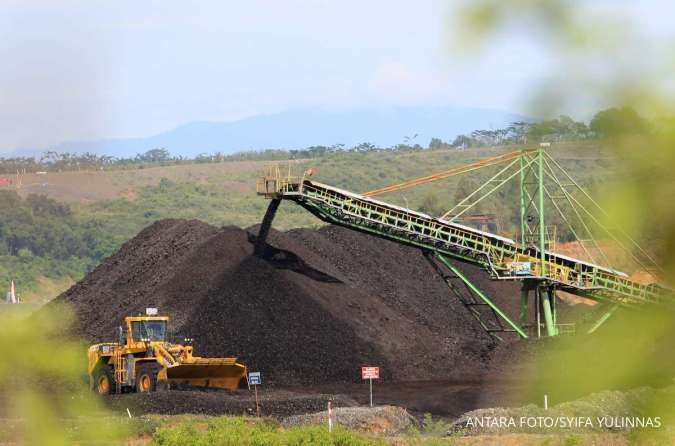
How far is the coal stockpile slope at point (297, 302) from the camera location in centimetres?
3975

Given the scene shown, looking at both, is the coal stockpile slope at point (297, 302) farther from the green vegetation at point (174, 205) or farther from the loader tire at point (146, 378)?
the green vegetation at point (174, 205)

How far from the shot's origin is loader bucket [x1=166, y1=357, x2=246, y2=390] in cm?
3344

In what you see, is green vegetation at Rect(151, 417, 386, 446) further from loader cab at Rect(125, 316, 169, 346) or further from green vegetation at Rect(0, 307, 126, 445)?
green vegetation at Rect(0, 307, 126, 445)

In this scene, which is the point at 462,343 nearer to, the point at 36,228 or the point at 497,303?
the point at 497,303

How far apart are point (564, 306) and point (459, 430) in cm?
3067

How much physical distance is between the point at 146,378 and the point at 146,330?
1.46 meters

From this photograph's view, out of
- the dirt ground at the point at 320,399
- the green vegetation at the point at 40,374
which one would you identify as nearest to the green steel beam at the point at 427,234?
the dirt ground at the point at 320,399

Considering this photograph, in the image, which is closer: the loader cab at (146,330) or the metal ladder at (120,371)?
the metal ladder at (120,371)

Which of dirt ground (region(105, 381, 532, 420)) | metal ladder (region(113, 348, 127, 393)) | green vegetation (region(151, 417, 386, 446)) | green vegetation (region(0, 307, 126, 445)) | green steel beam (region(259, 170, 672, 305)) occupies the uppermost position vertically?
green vegetation (region(0, 307, 126, 445))

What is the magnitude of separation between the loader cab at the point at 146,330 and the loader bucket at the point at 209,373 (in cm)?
118

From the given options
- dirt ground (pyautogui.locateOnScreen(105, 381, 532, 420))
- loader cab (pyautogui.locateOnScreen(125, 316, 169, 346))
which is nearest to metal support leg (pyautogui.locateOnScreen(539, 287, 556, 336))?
dirt ground (pyautogui.locateOnScreen(105, 381, 532, 420))

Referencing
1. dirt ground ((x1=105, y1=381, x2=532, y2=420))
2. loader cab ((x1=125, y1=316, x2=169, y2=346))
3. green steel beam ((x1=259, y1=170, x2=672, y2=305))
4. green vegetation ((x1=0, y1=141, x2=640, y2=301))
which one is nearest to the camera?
dirt ground ((x1=105, y1=381, x2=532, y2=420))

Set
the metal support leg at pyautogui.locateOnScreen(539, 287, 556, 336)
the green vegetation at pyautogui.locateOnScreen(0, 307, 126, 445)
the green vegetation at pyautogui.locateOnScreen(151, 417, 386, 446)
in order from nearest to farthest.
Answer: the green vegetation at pyautogui.locateOnScreen(0, 307, 126, 445) < the green vegetation at pyautogui.locateOnScreen(151, 417, 386, 446) < the metal support leg at pyautogui.locateOnScreen(539, 287, 556, 336)

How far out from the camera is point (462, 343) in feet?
147
